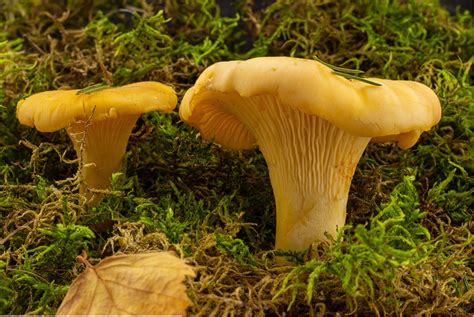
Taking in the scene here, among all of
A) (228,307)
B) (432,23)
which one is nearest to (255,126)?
(228,307)

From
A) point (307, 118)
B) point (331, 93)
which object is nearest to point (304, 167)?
point (307, 118)

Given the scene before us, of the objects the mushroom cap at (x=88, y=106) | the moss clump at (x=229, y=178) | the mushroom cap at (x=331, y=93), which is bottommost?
the moss clump at (x=229, y=178)

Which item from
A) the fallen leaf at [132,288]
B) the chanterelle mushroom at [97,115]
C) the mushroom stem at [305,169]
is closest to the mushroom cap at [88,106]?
the chanterelle mushroom at [97,115]

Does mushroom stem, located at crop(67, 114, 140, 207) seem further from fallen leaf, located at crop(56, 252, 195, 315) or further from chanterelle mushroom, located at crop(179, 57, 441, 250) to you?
fallen leaf, located at crop(56, 252, 195, 315)

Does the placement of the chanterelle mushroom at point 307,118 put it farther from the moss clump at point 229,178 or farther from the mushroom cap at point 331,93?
the moss clump at point 229,178

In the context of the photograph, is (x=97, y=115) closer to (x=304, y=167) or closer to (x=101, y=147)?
(x=101, y=147)

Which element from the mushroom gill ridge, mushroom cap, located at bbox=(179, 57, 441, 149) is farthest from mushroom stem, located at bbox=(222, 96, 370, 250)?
mushroom cap, located at bbox=(179, 57, 441, 149)
